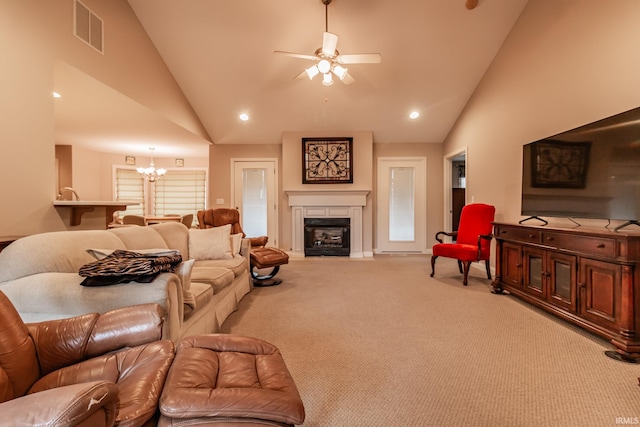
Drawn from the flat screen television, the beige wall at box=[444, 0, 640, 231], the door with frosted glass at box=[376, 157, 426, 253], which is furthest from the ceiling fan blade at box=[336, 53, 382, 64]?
the door with frosted glass at box=[376, 157, 426, 253]

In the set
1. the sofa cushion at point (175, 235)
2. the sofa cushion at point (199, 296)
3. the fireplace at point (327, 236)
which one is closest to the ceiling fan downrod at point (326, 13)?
the sofa cushion at point (175, 235)

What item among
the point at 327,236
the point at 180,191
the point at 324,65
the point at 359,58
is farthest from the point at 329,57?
the point at 180,191

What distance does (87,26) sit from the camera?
3.08 m

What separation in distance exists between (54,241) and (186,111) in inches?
153

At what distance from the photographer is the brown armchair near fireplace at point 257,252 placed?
386 centimetres

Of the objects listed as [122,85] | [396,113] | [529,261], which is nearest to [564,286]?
[529,261]

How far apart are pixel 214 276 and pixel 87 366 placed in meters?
1.40

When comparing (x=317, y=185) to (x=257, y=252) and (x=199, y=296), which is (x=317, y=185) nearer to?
(x=257, y=252)

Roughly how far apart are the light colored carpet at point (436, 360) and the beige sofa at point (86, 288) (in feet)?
1.60

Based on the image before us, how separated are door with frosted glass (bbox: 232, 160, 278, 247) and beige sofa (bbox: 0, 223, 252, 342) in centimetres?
381

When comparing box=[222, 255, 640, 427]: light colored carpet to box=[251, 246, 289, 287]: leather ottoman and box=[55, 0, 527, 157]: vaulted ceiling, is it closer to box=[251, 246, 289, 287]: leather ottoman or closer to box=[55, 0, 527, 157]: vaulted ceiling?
box=[251, 246, 289, 287]: leather ottoman

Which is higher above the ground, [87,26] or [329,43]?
[87,26]

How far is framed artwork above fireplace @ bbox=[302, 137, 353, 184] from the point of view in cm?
605

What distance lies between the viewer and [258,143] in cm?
649
